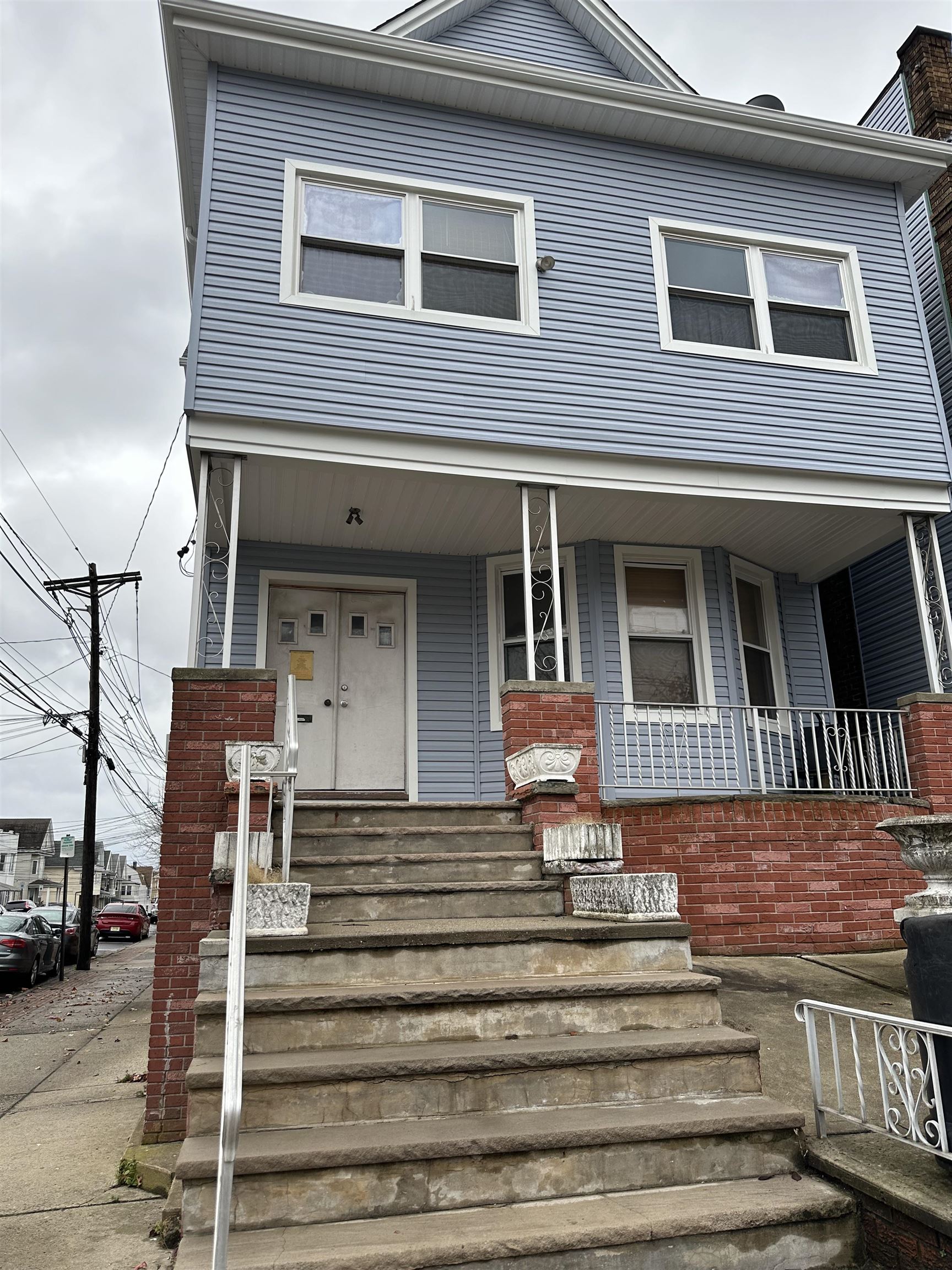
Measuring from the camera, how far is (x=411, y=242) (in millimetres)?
7906

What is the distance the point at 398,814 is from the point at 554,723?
127cm

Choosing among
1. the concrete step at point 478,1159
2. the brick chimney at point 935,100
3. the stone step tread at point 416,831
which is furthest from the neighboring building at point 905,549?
the concrete step at point 478,1159

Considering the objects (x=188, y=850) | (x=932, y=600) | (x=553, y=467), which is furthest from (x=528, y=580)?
(x=932, y=600)

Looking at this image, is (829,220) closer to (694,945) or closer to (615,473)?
(615,473)

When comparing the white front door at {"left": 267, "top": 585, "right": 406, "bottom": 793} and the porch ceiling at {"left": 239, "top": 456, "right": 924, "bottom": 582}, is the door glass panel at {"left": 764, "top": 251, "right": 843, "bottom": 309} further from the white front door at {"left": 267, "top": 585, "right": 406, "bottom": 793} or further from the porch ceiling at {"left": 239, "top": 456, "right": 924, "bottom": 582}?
the white front door at {"left": 267, "top": 585, "right": 406, "bottom": 793}

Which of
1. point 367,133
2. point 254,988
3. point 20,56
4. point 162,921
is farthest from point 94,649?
point 254,988

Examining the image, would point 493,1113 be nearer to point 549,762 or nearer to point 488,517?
point 549,762

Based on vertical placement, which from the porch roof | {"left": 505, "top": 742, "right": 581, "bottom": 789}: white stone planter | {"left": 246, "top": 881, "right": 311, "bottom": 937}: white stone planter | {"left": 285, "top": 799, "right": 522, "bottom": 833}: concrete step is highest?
the porch roof

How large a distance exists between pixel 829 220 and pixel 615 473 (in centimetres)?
388

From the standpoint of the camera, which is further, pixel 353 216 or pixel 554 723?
pixel 353 216

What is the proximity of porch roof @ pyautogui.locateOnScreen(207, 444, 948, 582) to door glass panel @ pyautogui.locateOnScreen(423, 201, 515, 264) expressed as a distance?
6.98ft

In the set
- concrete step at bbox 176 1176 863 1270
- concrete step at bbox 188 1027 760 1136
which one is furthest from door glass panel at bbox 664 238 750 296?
concrete step at bbox 176 1176 863 1270

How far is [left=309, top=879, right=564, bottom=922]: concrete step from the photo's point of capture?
15.7 ft

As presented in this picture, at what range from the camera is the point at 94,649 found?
21.9m
